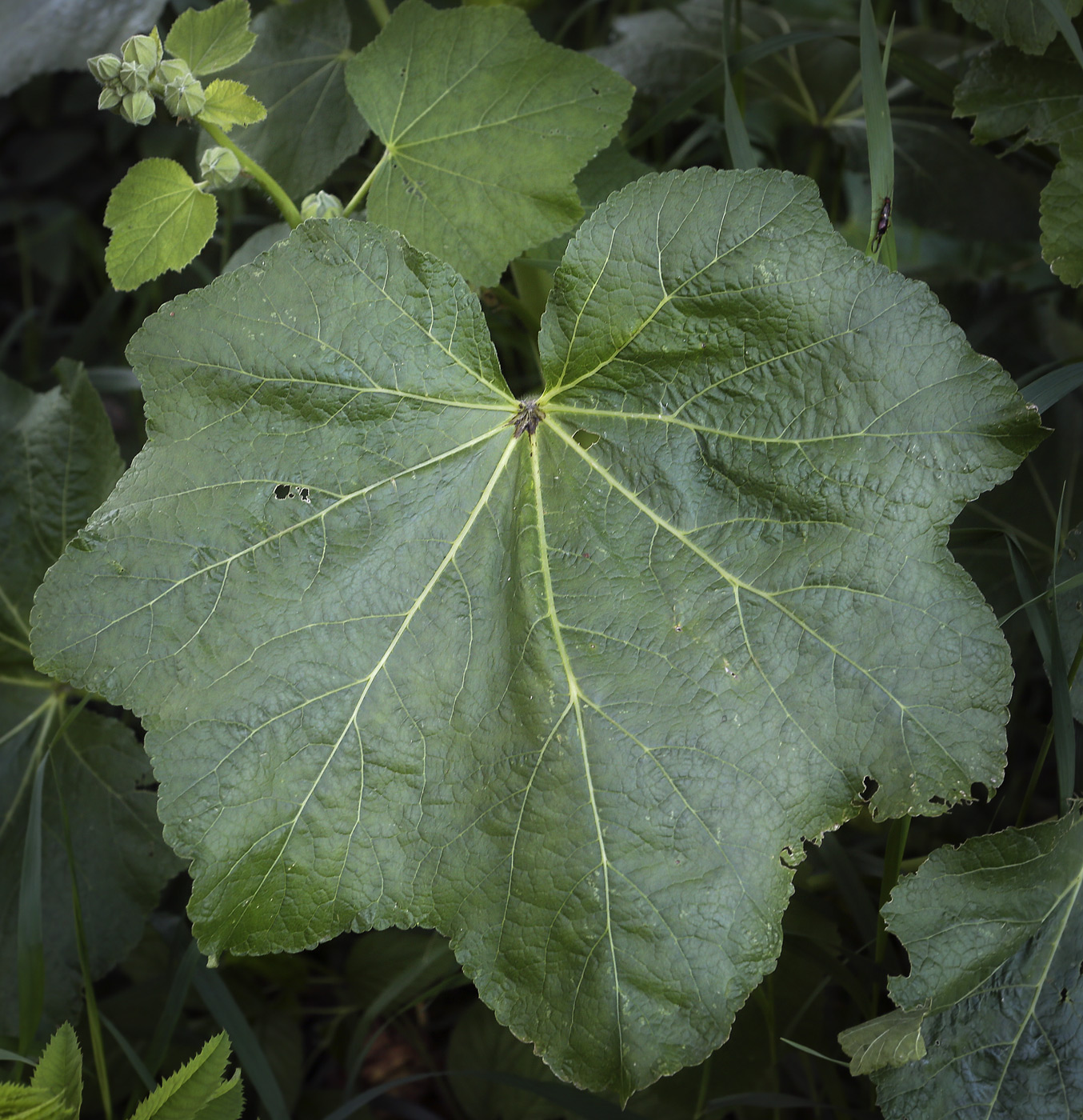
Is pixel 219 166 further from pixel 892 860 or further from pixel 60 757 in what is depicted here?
pixel 892 860

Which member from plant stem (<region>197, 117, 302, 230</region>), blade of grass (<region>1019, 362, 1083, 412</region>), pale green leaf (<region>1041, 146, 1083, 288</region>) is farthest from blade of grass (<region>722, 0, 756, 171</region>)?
plant stem (<region>197, 117, 302, 230</region>)

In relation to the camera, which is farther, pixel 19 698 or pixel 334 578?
pixel 19 698

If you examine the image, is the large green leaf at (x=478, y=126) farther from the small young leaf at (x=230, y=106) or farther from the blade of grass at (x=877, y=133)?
the blade of grass at (x=877, y=133)

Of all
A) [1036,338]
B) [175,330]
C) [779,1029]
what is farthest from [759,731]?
[1036,338]

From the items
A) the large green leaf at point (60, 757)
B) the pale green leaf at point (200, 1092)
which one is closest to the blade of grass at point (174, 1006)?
the large green leaf at point (60, 757)

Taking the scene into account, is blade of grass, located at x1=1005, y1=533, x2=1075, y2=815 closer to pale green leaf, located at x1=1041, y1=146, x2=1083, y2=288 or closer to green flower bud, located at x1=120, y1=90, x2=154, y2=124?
pale green leaf, located at x1=1041, y1=146, x2=1083, y2=288

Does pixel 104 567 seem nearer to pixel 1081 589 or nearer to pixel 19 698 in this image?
pixel 19 698
